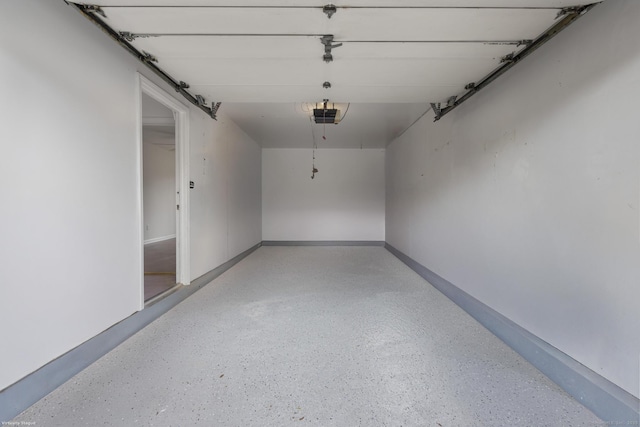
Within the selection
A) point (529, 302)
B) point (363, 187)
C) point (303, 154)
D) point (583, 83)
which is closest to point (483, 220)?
point (529, 302)

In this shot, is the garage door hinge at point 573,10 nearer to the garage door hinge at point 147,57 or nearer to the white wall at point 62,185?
the garage door hinge at point 147,57

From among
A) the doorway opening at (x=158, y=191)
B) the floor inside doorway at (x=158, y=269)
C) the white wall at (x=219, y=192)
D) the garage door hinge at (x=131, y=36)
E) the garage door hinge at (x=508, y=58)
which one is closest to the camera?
the garage door hinge at (x=131, y=36)

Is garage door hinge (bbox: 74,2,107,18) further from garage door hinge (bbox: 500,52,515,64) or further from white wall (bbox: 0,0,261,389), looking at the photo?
garage door hinge (bbox: 500,52,515,64)

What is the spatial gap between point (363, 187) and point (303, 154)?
1.84 metres

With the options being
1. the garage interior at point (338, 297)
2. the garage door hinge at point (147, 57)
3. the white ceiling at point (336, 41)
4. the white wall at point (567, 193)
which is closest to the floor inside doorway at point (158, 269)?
the garage interior at point (338, 297)

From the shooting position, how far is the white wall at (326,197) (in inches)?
261

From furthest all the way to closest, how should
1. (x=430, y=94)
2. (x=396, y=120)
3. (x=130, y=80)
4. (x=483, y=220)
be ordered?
(x=396, y=120), (x=430, y=94), (x=483, y=220), (x=130, y=80)

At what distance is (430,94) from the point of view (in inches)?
106

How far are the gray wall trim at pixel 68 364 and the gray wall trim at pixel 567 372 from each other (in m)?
2.90

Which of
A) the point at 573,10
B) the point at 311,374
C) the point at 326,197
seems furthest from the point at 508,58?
the point at 326,197

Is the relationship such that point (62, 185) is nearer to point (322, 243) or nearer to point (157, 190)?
point (322, 243)

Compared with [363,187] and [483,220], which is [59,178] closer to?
[483,220]

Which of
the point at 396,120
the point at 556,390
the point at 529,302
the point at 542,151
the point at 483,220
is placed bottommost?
the point at 556,390

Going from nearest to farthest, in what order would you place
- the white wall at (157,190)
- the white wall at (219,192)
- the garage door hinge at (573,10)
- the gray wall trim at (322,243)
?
the garage door hinge at (573,10) → the white wall at (219,192) → the white wall at (157,190) → the gray wall trim at (322,243)
